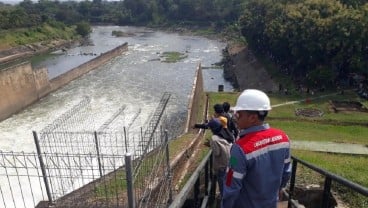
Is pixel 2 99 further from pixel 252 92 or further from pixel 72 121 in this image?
pixel 252 92

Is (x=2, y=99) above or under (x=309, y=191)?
under

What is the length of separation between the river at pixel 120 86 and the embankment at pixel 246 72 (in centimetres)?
132

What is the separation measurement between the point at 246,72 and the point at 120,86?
46.3 feet

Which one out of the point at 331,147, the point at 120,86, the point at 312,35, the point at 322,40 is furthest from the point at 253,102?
the point at 120,86

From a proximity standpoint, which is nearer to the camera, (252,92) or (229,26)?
(252,92)

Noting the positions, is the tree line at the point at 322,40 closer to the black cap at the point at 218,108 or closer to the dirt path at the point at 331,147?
the dirt path at the point at 331,147

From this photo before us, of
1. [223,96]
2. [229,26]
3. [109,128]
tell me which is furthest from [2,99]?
[229,26]

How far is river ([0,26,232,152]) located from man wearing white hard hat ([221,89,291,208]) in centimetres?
1958

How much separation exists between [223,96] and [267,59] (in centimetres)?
1631

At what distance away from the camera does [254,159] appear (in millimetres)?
2803

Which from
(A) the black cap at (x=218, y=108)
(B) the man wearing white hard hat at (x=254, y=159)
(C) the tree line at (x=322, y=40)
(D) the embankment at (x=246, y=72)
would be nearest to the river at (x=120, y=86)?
(D) the embankment at (x=246, y=72)

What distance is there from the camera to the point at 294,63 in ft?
103

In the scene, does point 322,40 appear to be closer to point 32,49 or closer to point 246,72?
point 246,72

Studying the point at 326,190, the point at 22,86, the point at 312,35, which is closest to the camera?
the point at 326,190
